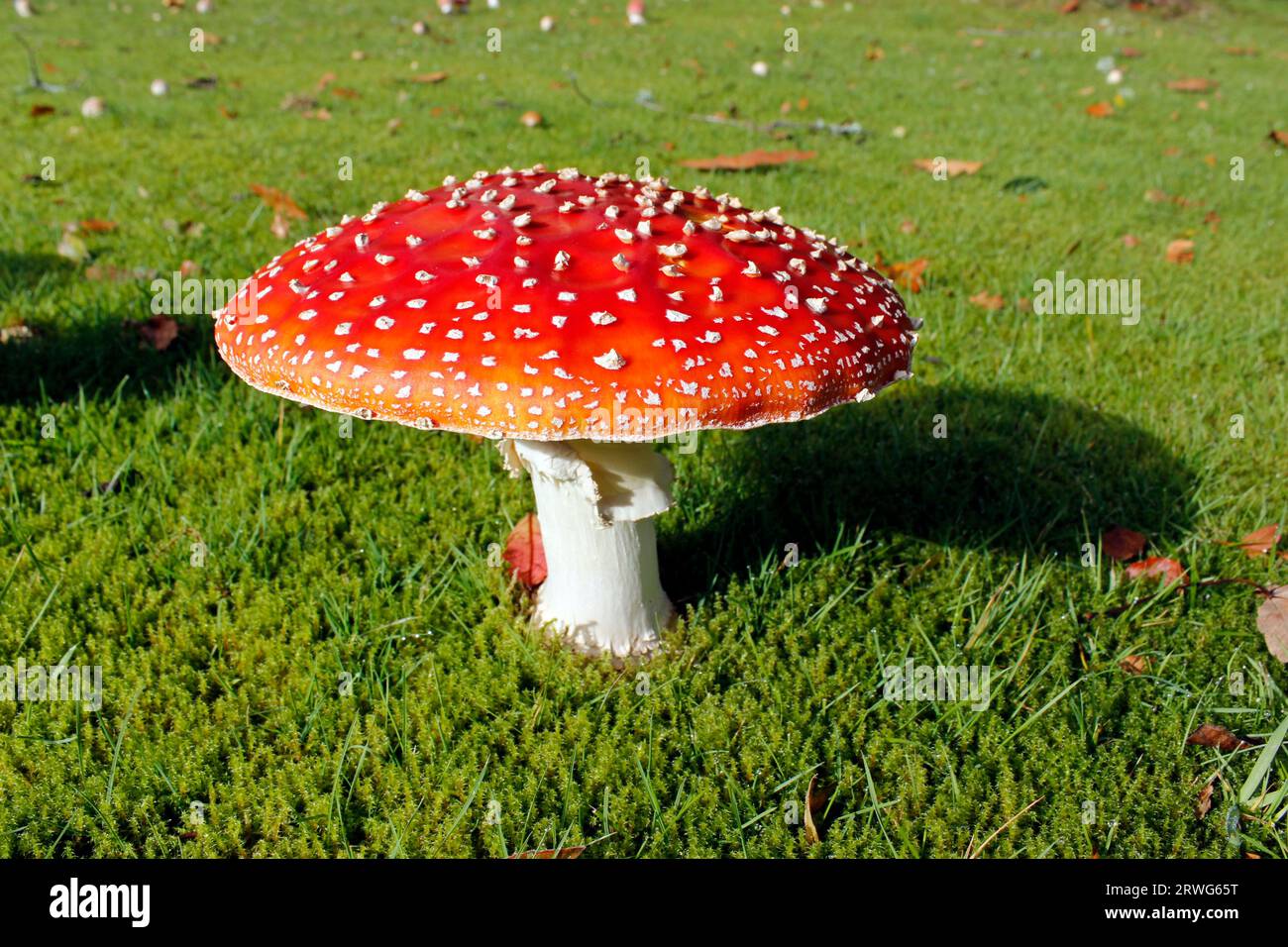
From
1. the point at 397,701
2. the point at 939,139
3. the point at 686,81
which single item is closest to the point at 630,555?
the point at 397,701

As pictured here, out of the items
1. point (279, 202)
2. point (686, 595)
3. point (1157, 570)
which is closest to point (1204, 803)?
point (1157, 570)

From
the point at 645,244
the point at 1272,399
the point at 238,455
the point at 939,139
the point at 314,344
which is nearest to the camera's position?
the point at 314,344

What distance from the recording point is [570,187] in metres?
2.60

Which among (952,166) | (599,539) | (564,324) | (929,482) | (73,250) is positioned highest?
(564,324)

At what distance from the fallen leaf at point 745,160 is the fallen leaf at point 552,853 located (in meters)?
5.95

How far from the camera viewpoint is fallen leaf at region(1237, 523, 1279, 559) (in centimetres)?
339

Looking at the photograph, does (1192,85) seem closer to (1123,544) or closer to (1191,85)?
(1191,85)

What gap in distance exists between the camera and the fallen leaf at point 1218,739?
2.71 m

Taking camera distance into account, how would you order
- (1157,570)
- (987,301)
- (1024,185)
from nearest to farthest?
(1157,570), (987,301), (1024,185)

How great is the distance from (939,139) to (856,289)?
7.45 metres

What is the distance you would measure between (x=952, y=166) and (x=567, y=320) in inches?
275

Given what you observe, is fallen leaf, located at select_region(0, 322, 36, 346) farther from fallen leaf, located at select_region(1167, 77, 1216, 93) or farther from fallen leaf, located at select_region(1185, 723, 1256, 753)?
fallen leaf, located at select_region(1167, 77, 1216, 93)

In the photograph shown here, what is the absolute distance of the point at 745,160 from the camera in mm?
7426

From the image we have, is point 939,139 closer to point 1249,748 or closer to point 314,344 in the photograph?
point 1249,748
